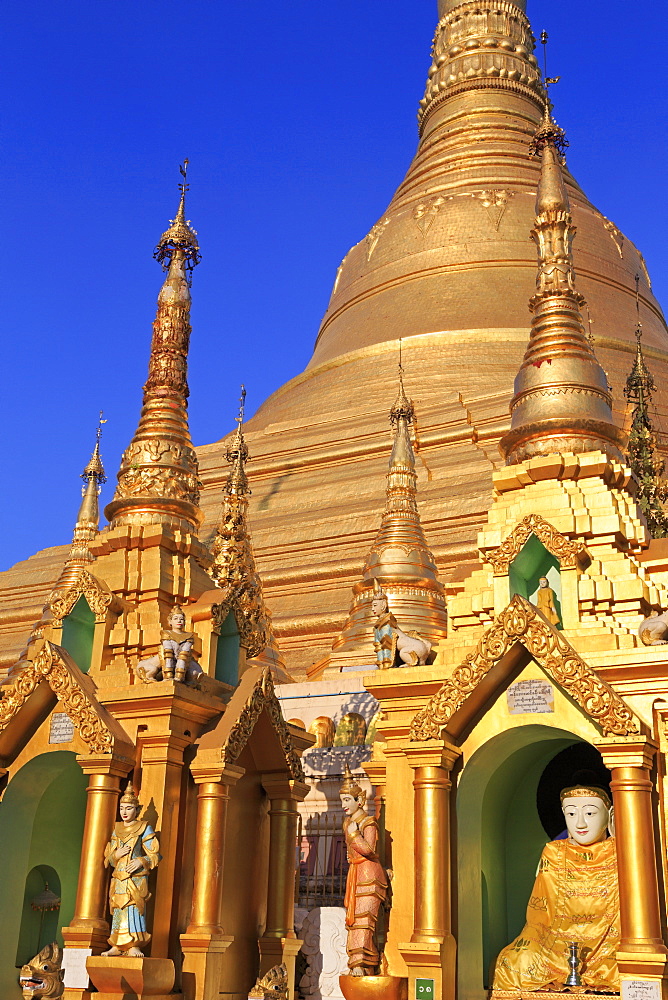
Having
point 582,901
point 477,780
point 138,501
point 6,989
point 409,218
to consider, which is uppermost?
point 409,218

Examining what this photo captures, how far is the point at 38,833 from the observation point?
36.3ft

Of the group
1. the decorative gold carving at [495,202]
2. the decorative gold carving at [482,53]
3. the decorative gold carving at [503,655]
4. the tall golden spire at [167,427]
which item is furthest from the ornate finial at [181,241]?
the decorative gold carving at [482,53]

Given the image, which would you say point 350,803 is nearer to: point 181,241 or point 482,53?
point 181,241

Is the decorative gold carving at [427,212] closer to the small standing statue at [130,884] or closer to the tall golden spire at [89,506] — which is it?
the tall golden spire at [89,506]

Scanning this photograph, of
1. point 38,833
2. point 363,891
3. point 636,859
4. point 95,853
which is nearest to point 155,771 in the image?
point 95,853

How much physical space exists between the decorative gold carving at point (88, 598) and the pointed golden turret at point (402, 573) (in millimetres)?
7471

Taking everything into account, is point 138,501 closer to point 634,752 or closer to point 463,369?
point 634,752

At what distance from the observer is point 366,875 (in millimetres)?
9117

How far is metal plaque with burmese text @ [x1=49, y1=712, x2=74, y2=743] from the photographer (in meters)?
10.3

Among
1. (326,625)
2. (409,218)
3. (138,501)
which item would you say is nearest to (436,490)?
(326,625)

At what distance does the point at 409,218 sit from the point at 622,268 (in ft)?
23.0

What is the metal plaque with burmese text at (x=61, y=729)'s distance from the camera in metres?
10.3

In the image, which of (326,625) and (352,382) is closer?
(326,625)

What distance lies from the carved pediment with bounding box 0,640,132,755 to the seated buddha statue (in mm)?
3752
